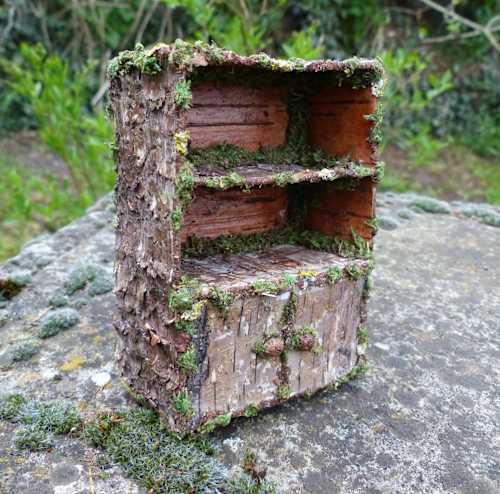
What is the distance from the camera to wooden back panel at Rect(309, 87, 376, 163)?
3.33m

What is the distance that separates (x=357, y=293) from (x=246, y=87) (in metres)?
1.48

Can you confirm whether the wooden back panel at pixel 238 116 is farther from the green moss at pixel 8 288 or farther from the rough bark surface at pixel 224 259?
the green moss at pixel 8 288

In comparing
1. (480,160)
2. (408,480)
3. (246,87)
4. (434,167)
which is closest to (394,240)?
(246,87)

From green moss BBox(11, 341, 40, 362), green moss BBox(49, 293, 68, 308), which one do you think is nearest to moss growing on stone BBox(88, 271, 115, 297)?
green moss BBox(49, 293, 68, 308)

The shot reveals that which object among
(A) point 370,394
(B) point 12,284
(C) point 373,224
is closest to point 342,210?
(C) point 373,224

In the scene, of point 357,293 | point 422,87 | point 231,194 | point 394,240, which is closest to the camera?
point 357,293

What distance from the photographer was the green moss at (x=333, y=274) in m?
3.23

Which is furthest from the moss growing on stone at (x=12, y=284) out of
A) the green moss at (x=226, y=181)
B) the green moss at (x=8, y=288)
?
the green moss at (x=226, y=181)

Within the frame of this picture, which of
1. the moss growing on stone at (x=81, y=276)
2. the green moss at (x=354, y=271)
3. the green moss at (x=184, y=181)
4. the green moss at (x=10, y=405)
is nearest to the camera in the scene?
the green moss at (x=184, y=181)

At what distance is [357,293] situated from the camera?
11.4ft

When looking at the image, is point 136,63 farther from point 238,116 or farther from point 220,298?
point 220,298

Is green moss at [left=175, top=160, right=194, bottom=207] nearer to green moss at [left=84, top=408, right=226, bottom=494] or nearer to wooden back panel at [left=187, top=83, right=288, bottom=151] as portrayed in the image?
wooden back panel at [left=187, top=83, right=288, bottom=151]

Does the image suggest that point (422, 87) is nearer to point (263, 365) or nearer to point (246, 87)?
point (246, 87)

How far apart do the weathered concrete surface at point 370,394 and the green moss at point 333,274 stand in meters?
0.79
